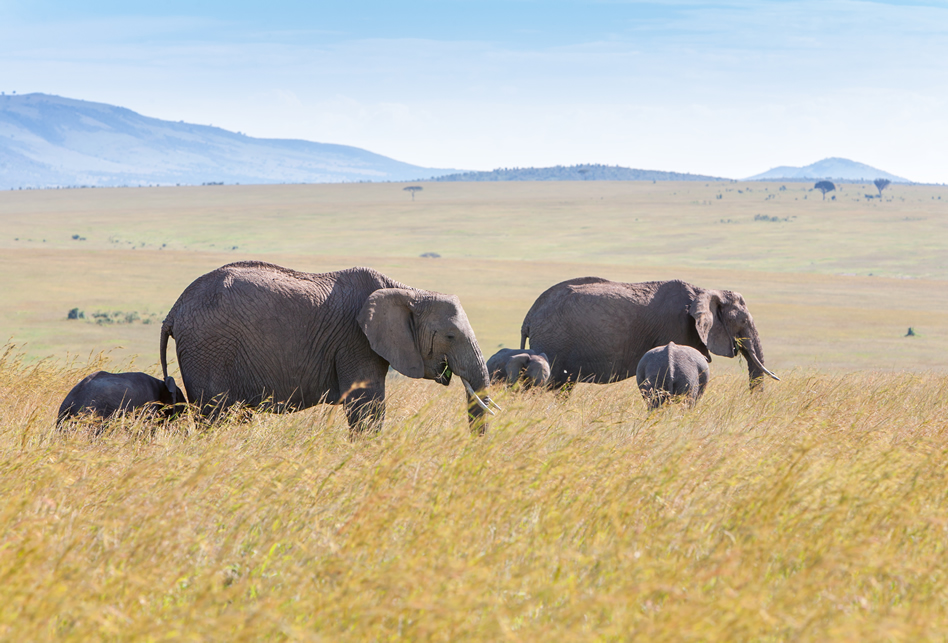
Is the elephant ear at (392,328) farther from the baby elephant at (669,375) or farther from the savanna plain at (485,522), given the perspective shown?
the baby elephant at (669,375)

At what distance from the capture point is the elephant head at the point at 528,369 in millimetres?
12117

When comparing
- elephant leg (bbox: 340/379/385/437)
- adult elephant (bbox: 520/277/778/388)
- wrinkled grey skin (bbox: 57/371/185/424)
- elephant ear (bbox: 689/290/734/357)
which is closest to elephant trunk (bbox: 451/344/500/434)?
elephant leg (bbox: 340/379/385/437)

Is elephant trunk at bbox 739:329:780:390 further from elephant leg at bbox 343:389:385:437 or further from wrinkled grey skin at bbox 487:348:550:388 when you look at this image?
elephant leg at bbox 343:389:385:437

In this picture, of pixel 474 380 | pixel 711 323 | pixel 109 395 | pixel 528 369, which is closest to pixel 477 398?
pixel 474 380

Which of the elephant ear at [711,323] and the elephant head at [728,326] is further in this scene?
the elephant head at [728,326]

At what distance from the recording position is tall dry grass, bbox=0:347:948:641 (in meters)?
3.70

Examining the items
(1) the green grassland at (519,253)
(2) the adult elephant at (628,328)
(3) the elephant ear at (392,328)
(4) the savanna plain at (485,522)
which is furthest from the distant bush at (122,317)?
(3) the elephant ear at (392,328)

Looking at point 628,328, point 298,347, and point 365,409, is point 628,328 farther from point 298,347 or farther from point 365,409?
point 298,347

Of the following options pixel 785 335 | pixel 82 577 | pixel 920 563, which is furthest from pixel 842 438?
pixel 785 335

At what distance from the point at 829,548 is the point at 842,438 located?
301 cm

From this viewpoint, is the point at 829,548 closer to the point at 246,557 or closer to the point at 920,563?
the point at 920,563

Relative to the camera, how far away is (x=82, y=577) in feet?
13.1

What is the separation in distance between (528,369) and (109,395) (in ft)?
18.8

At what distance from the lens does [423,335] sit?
29.1ft
